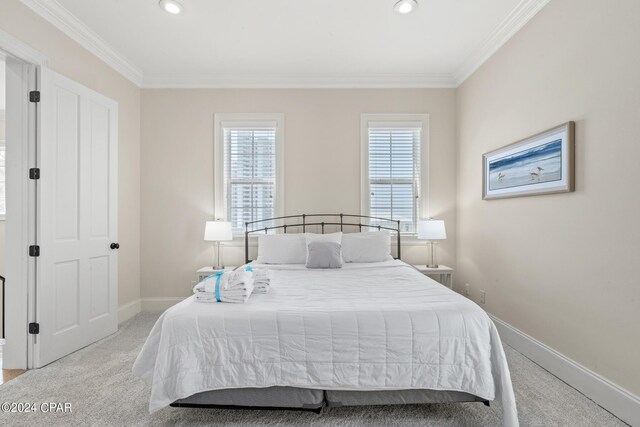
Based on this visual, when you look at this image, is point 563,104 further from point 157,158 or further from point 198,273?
point 157,158

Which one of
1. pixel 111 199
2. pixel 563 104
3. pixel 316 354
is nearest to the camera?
pixel 316 354

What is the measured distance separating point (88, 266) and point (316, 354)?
8.22 feet

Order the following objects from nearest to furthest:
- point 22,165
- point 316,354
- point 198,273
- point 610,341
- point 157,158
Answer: point 316,354 < point 610,341 < point 22,165 < point 198,273 < point 157,158

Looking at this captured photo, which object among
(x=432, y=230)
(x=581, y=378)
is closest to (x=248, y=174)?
(x=432, y=230)

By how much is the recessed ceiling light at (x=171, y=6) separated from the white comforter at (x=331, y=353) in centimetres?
247

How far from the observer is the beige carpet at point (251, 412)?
72.7 inches

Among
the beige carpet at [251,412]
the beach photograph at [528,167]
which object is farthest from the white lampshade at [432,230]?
the beige carpet at [251,412]

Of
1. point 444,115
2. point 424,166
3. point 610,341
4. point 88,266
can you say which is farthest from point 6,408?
point 444,115

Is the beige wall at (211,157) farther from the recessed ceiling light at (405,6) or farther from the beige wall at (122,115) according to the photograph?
the recessed ceiling light at (405,6)

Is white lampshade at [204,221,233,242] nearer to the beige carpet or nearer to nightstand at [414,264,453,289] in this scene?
the beige carpet

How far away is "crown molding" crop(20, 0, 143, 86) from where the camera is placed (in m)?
2.58

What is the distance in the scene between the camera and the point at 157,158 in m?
4.01

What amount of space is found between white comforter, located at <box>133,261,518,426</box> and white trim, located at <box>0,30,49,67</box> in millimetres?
2371

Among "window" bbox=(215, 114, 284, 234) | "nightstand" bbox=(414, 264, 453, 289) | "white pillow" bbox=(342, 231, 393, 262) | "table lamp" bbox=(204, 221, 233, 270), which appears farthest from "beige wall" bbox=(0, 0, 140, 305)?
"nightstand" bbox=(414, 264, 453, 289)
